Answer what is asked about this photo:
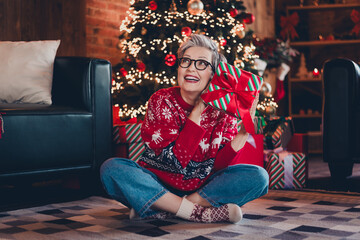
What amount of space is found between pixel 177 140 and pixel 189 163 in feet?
0.38

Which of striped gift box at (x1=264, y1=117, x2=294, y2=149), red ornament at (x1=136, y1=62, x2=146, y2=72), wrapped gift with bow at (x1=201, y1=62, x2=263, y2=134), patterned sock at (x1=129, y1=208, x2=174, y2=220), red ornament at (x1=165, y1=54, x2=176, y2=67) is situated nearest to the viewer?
wrapped gift with bow at (x1=201, y1=62, x2=263, y2=134)

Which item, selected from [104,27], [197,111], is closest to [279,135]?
[197,111]

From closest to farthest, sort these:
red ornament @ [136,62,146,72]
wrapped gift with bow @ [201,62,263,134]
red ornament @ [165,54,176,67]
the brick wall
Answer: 1. wrapped gift with bow @ [201,62,263,134]
2. red ornament @ [165,54,176,67]
3. red ornament @ [136,62,146,72]
4. the brick wall

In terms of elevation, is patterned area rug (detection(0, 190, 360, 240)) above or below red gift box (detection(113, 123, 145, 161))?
below

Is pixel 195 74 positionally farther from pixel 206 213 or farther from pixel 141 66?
pixel 141 66

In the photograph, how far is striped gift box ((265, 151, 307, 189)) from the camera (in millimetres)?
2480

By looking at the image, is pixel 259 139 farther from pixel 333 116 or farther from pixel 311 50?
pixel 311 50

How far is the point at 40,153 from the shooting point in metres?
2.06

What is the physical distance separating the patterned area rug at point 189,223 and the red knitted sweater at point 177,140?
17cm

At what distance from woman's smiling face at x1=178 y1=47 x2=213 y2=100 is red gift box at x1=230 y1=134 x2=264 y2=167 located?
0.87 metres

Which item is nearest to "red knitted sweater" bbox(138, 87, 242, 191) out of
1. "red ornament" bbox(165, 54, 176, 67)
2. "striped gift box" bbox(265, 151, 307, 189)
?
"striped gift box" bbox(265, 151, 307, 189)

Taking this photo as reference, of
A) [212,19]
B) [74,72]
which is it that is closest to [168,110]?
[74,72]

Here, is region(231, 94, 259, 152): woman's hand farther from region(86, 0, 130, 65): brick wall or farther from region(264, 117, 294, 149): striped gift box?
region(86, 0, 130, 65): brick wall

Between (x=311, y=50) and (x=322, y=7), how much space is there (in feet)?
1.65
